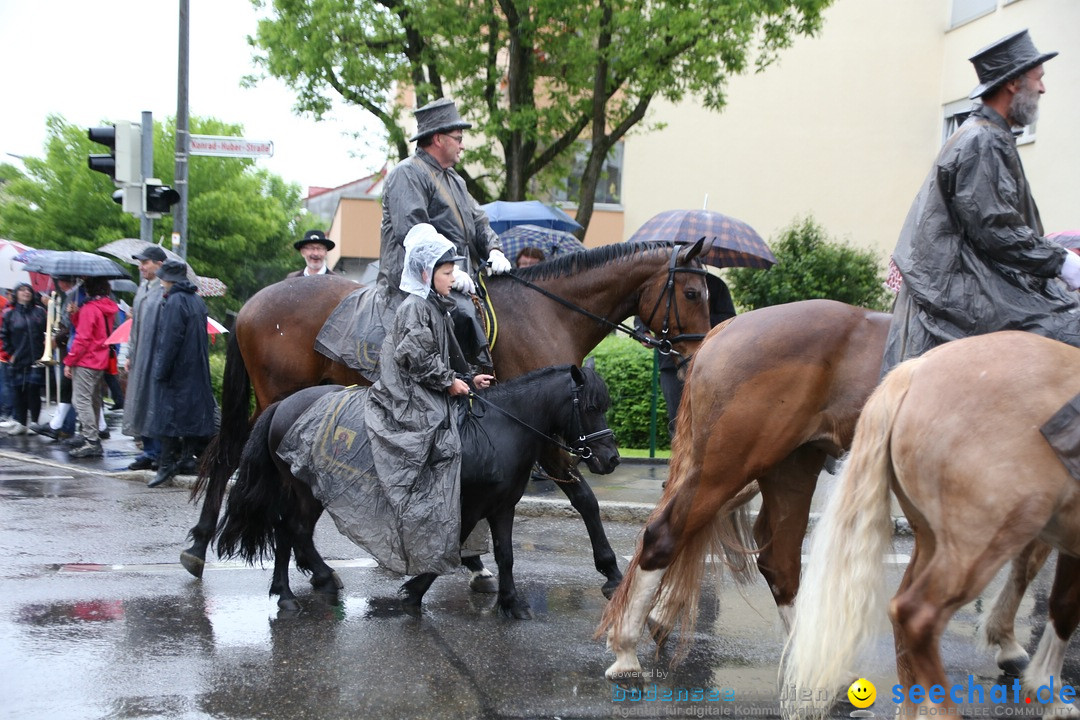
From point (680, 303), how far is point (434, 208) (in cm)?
164

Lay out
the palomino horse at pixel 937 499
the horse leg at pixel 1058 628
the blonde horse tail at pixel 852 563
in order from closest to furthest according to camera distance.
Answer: the palomino horse at pixel 937 499 → the blonde horse tail at pixel 852 563 → the horse leg at pixel 1058 628

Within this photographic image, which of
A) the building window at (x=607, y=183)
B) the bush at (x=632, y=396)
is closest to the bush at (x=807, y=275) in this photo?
the building window at (x=607, y=183)

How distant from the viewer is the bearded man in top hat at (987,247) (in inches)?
173

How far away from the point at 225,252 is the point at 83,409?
2383cm

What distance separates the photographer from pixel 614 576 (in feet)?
19.4

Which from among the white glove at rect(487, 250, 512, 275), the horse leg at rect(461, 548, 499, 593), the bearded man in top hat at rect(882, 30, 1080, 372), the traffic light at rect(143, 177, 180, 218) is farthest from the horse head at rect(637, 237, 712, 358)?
the traffic light at rect(143, 177, 180, 218)

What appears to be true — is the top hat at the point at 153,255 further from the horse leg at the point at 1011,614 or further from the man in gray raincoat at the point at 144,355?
the horse leg at the point at 1011,614

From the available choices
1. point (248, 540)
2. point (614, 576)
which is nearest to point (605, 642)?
point (614, 576)

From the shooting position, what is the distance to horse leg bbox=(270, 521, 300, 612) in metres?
5.61

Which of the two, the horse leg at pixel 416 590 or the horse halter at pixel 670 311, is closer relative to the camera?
the horse leg at pixel 416 590

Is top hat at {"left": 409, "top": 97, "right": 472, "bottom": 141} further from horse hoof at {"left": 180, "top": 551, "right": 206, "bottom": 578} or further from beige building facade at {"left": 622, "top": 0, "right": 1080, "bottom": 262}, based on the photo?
beige building facade at {"left": 622, "top": 0, "right": 1080, "bottom": 262}

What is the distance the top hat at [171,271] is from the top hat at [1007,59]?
707 cm

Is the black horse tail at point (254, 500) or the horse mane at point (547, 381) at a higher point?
the horse mane at point (547, 381)

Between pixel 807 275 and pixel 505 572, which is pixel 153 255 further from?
pixel 807 275
